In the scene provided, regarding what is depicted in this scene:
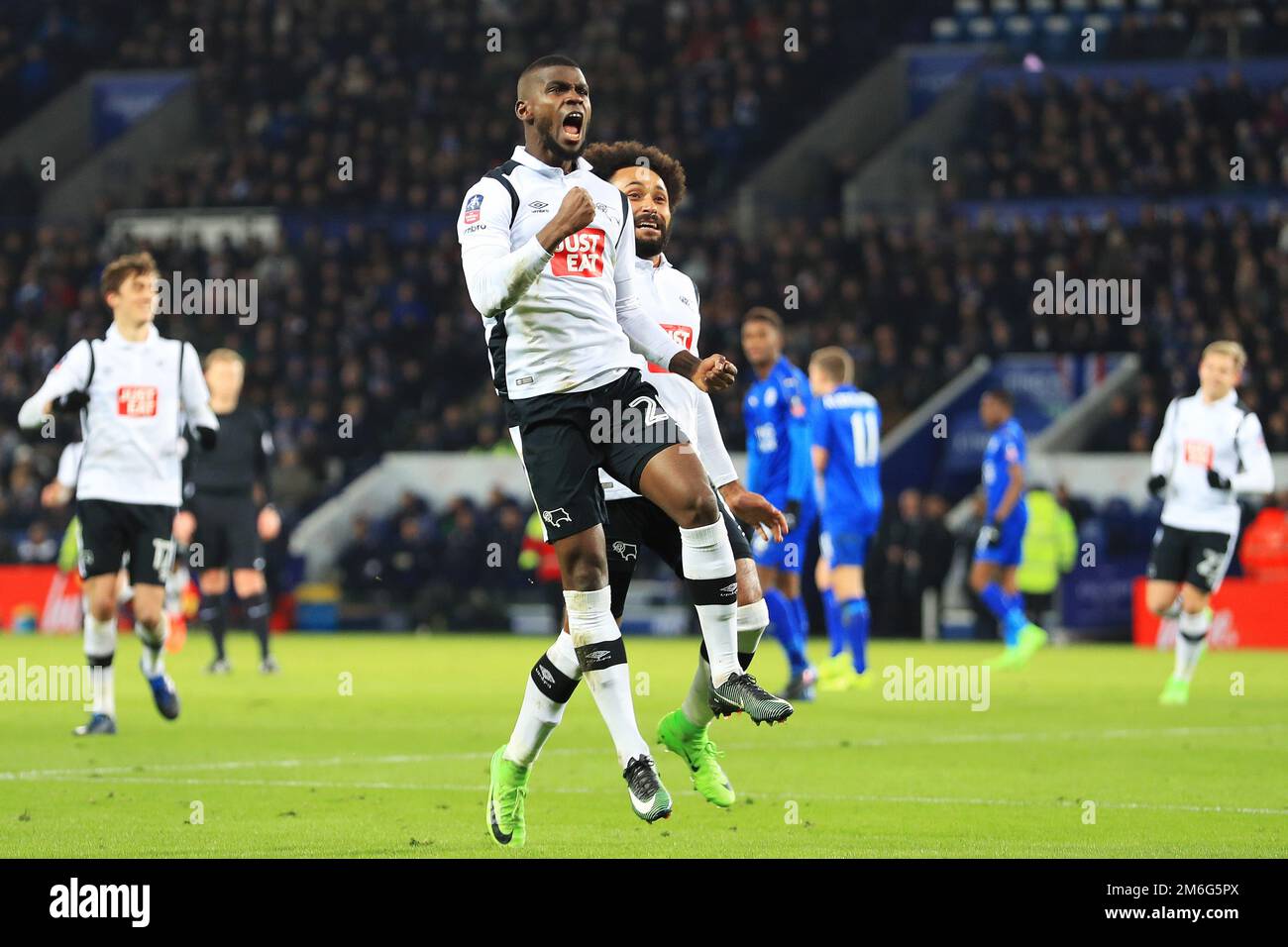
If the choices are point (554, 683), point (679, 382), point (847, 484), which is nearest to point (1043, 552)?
point (847, 484)

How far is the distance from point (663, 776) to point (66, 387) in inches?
161

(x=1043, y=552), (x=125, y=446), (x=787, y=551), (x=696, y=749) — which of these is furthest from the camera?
(x=1043, y=552)

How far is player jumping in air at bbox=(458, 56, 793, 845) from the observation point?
7.08 meters

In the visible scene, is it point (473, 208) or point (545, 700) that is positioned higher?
point (473, 208)

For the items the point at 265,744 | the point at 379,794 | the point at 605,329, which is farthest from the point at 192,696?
the point at 605,329

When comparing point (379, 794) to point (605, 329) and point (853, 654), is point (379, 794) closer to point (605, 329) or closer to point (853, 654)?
point (605, 329)

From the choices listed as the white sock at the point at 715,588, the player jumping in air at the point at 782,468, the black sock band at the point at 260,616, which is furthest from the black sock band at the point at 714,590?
the black sock band at the point at 260,616

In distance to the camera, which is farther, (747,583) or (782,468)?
(782,468)

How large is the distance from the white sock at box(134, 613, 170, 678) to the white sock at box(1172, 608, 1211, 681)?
22.7 feet

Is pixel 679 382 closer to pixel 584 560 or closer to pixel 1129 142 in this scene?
pixel 584 560

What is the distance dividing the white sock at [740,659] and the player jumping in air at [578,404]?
2.33 ft

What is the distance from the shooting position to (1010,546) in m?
18.3

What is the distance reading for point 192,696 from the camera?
588 inches
